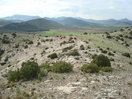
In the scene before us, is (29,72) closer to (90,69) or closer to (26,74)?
(26,74)

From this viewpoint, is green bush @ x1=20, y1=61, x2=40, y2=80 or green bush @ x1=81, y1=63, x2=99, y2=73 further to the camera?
green bush @ x1=81, y1=63, x2=99, y2=73

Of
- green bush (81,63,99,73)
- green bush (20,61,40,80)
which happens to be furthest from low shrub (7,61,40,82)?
green bush (81,63,99,73)

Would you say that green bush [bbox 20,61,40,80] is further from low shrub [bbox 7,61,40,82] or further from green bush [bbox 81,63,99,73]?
green bush [bbox 81,63,99,73]

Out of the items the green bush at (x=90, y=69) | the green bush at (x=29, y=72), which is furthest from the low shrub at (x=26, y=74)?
the green bush at (x=90, y=69)

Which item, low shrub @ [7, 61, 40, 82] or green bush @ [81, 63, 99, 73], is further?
green bush @ [81, 63, 99, 73]

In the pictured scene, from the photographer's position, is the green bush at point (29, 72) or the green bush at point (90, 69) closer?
the green bush at point (29, 72)

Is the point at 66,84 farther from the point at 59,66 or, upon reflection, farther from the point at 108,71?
the point at 108,71

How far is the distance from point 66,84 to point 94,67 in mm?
4131

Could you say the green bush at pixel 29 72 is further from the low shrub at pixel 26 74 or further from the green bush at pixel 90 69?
the green bush at pixel 90 69

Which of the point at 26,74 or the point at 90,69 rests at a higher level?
the point at 90,69

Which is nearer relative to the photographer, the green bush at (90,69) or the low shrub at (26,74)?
the low shrub at (26,74)

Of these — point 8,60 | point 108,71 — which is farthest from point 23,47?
point 108,71

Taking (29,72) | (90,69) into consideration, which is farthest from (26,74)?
(90,69)

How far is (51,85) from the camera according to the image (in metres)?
10.4
